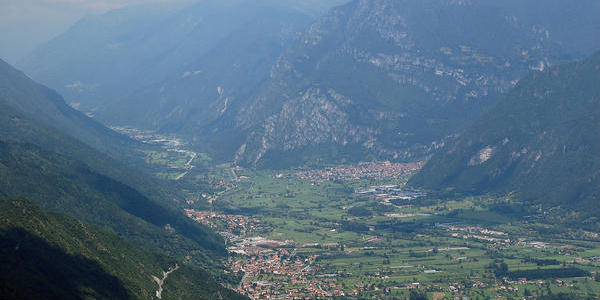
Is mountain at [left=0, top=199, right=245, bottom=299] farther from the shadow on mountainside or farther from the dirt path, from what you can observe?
the dirt path

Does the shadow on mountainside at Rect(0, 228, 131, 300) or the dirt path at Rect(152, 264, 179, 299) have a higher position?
the shadow on mountainside at Rect(0, 228, 131, 300)

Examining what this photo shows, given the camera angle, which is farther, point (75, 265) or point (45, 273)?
point (75, 265)

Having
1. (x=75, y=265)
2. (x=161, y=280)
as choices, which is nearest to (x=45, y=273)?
(x=75, y=265)

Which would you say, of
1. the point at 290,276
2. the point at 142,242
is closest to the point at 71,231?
the point at 142,242

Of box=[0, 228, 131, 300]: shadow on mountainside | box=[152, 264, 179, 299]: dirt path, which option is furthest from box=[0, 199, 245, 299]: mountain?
box=[152, 264, 179, 299]: dirt path

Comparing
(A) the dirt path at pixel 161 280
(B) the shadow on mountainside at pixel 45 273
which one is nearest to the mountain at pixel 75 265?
(B) the shadow on mountainside at pixel 45 273

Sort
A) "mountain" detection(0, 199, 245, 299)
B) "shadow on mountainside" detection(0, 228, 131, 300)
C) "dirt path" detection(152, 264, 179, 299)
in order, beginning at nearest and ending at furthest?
"shadow on mountainside" detection(0, 228, 131, 300) → "mountain" detection(0, 199, 245, 299) → "dirt path" detection(152, 264, 179, 299)

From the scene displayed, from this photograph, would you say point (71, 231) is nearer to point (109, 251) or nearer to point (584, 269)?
point (109, 251)

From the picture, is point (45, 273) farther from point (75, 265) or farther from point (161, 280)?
point (161, 280)

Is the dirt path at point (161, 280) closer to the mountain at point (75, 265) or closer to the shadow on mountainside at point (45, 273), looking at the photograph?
the mountain at point (75, 265)
